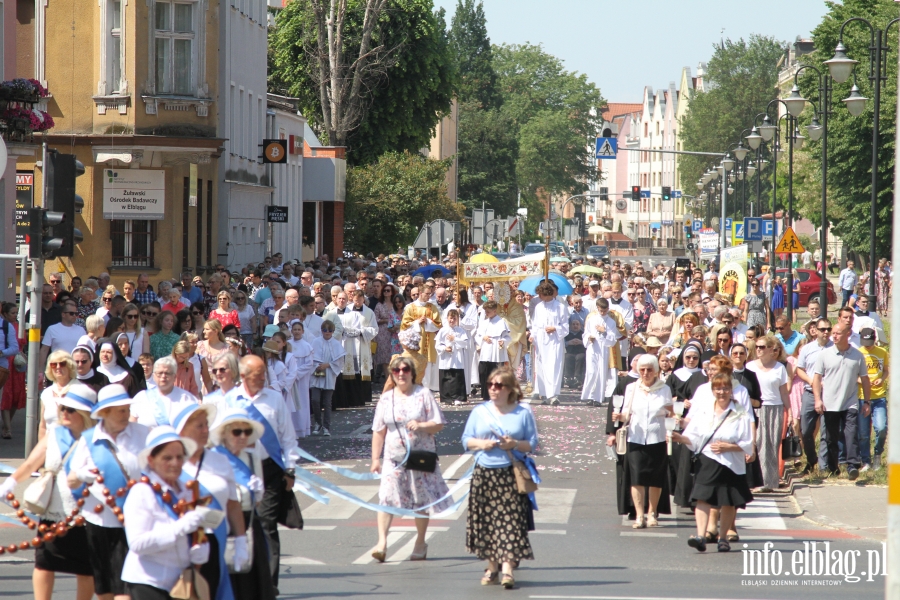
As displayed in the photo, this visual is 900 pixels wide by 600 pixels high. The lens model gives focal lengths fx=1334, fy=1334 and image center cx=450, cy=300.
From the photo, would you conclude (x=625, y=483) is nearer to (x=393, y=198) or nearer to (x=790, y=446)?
(x=790, y=446)

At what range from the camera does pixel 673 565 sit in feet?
32.9

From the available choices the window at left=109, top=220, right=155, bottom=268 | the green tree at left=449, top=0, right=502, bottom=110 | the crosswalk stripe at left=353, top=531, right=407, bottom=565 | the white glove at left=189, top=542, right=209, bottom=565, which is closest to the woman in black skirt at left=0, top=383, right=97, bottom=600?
the white glove at left=189, top=542, right=209, bottom=565

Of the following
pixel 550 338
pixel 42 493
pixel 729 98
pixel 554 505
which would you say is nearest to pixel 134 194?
pixel 550 338

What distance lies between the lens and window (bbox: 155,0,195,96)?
28.4 meters

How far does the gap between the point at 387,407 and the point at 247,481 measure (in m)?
2.99

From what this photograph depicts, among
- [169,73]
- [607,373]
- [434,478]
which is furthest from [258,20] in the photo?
[434,478]

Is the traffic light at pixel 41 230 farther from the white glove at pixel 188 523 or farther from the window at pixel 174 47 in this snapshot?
the window at pixel 174 47

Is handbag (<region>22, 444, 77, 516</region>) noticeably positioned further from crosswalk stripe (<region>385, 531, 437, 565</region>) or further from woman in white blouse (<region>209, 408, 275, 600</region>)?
crosswalk stripe (<region>385, 531, 437, 565</region>)

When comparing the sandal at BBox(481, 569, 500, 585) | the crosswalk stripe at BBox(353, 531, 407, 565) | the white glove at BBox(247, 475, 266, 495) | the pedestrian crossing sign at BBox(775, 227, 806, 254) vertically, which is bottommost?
the crosswalk stripe at BBox(353, 531, 407, 565)

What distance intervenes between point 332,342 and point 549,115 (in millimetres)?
98906

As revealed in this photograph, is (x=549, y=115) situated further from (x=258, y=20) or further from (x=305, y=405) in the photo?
(x=305, y=405)

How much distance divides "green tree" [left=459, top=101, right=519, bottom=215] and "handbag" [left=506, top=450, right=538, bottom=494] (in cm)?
8739

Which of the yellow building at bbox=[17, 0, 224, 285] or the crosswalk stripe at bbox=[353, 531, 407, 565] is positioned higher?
the yellow building at bbox=[17, 0, 224, 285]

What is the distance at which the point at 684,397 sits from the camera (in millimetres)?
12367
